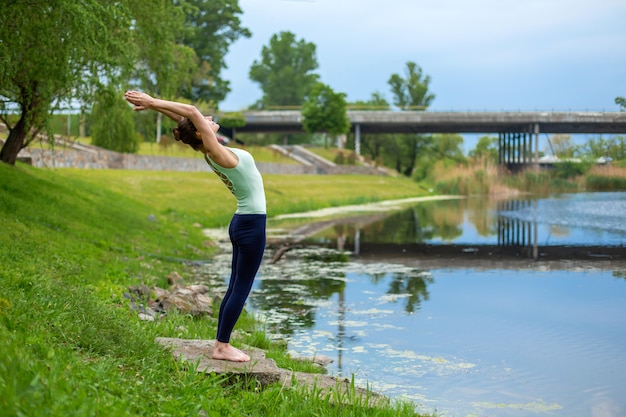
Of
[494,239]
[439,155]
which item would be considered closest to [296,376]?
[494,239]

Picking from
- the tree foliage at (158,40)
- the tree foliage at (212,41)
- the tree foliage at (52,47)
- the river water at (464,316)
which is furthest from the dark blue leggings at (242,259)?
the tree foliage at (212,41)

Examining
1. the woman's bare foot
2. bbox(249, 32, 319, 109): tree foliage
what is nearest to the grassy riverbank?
the woman's bare foot

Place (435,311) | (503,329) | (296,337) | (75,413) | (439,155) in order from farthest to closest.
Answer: (439,155)
(435,311)
(503,329)
(296,337)
(75,413)

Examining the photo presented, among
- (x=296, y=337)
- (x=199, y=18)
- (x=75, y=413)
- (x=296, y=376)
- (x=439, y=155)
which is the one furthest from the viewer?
(x=439, y=155)

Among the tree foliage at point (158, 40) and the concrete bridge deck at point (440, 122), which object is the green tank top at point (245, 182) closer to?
the tree foliage at point (158, 40)

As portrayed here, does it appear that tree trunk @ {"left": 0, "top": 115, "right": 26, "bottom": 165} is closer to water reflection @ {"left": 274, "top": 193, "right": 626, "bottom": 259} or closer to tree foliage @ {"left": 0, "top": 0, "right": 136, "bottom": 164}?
tree foliage @ {"left": 0, "top": 0, "right": 136, "bottom": 164}

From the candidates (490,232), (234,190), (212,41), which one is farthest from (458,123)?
(234,190)

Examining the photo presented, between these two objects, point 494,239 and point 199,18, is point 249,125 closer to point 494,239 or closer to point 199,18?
point 199,18

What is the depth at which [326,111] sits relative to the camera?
74.2 metres

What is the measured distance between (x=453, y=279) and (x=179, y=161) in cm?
2949

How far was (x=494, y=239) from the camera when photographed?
890 inches

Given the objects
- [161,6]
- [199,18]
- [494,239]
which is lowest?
[494,239]

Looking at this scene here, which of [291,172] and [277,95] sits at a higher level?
[277,95]

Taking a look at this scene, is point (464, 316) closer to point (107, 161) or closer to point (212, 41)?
point (107, 161)
